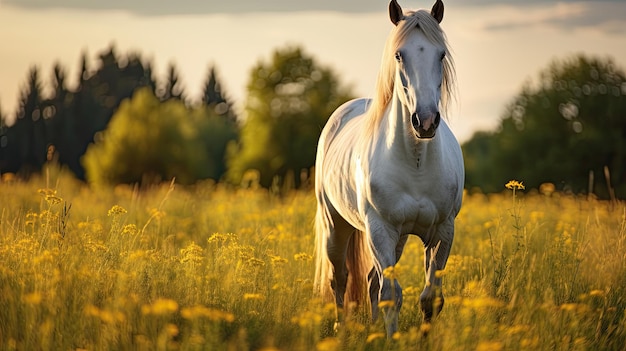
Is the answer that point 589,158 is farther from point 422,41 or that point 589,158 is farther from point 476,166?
point 422,41

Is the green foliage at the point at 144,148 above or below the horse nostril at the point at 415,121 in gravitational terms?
above

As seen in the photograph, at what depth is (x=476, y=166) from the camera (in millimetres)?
44688

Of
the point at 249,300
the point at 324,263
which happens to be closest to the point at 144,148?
the point at 324,263

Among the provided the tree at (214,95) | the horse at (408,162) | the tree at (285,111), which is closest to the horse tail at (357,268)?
the horse at (408,162)

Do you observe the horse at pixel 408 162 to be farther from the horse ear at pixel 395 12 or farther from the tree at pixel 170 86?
the tree at pixel 170 86

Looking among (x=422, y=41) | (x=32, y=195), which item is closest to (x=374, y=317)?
(x=422, y=41)

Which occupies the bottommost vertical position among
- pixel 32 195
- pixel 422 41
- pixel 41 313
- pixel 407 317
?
pixel 407 317

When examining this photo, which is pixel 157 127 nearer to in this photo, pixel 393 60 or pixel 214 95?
pixel 214 95

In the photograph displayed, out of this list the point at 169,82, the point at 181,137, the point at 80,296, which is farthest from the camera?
the point at 169,82

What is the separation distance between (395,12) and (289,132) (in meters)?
38.0

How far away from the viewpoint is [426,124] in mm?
4547

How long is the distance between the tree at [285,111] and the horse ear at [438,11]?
3653 centimetres

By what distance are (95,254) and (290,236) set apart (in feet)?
9.84

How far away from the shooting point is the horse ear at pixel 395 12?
5219 mm
